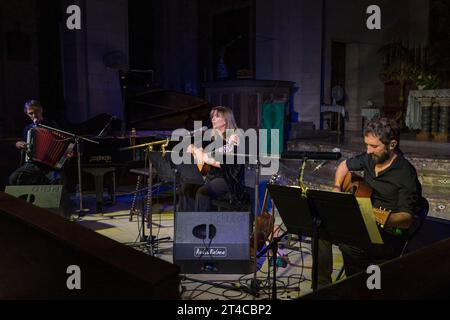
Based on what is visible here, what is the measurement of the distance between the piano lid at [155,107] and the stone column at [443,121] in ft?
15.8

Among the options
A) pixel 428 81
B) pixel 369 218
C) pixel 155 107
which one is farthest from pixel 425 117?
pixel 369 218

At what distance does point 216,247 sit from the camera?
404 centimetres

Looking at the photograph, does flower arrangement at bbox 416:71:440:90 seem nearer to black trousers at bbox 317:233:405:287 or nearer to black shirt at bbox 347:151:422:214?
black shirt at bbox 347:151:422:214

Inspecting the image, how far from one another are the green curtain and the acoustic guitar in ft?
21.4

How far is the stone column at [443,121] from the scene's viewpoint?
925 cm

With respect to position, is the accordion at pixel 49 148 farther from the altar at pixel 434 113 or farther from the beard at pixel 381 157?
the altar at pixel 434 113

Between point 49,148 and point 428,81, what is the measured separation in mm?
8026

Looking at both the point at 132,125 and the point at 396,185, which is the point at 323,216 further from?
the point at 132,125

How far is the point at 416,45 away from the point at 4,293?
568 inches

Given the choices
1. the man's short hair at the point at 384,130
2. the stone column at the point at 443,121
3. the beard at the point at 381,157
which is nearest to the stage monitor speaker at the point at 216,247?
the beard at the point at 381,157

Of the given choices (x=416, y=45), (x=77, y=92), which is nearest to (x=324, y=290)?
(x=77, y=92)

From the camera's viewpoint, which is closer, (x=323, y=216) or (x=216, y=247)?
(x=323, y=216)

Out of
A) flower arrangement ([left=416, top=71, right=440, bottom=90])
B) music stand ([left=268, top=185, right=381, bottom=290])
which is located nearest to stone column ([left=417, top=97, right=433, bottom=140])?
flower arrangement ([left=416, top=71, right=440, bottom=90])

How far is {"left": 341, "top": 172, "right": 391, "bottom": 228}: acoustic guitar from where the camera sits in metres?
3.28
